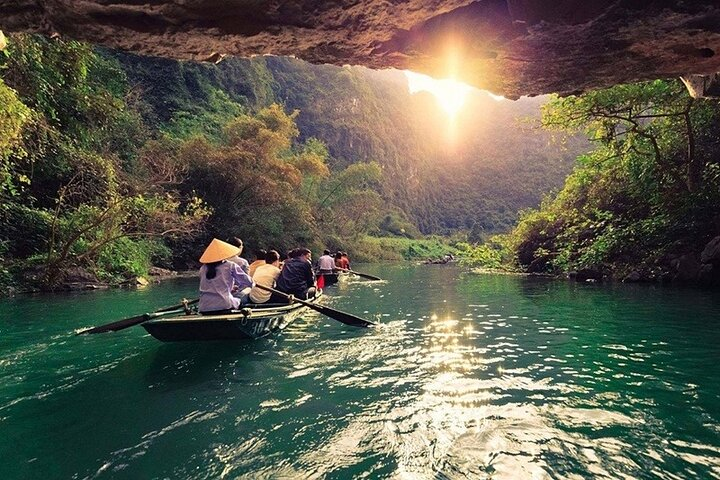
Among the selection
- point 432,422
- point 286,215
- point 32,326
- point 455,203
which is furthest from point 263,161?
point 455,203

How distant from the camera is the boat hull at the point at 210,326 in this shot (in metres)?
4.77

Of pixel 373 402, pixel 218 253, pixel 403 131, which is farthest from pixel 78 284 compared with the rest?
pixel 403 131

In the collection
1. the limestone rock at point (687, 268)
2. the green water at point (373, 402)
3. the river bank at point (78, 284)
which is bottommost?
the green water at point (373, 402)

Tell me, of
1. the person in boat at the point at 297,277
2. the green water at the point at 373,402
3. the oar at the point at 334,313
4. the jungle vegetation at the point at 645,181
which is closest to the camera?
the green water at the point at 373,402

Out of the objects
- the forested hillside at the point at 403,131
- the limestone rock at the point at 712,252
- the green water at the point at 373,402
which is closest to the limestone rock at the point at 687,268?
the limestone rock at the point at 712,252

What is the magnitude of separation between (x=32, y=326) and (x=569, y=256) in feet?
50.7

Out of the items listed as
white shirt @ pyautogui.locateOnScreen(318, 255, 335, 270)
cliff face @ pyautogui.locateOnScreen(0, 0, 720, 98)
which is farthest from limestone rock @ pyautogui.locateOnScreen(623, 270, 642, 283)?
cliff face @ pyautogui.locateOnScreen(0, 0, 720, 98)

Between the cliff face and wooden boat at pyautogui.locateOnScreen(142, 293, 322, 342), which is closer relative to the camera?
the cliff face

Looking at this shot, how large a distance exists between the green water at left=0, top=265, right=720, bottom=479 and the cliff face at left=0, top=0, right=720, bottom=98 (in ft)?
9.89

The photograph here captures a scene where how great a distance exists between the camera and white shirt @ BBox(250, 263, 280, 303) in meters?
7.03

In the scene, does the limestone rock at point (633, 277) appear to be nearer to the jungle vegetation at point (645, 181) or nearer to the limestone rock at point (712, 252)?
the jungle vegetation at point (645, 181)

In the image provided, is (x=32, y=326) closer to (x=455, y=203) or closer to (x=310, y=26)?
(x=310, y=26)

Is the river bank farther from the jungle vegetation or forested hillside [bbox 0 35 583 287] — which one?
the jungle vegetation

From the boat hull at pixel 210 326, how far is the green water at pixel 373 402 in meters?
0.28
